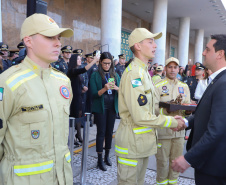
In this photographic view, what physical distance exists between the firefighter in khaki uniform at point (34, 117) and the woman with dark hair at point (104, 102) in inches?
85.1

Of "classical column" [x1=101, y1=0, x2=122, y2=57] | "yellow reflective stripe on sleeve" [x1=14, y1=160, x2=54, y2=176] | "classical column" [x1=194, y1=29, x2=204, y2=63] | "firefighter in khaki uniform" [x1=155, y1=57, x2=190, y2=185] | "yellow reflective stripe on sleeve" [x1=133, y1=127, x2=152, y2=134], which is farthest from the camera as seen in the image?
"classical column" [x1=194, y1=29, x2=204, y2=63]

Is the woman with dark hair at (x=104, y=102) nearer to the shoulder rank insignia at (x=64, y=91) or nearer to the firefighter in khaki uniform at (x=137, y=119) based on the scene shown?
the firefighter in khaki uniform at (x=137, y=119)

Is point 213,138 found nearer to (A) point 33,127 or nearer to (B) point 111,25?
(A) point 33,127

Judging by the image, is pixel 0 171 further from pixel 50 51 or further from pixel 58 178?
pixel 50 51

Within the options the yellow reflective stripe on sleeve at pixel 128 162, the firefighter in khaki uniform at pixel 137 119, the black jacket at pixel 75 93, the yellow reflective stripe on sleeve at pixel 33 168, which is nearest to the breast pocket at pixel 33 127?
the yellow reflective stripe on sleeve at pixel 33 168

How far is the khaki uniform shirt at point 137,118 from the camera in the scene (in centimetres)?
218

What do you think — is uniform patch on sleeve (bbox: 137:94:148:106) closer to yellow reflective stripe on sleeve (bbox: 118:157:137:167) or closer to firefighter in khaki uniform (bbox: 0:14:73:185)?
yellow reflective stripe on sleeve (bbox: 118:157:137:167)

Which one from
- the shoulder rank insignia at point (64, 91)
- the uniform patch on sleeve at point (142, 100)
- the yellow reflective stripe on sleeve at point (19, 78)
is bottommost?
the uniform patch on sleeve at point (142, 100)

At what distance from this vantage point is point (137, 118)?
2164 mm

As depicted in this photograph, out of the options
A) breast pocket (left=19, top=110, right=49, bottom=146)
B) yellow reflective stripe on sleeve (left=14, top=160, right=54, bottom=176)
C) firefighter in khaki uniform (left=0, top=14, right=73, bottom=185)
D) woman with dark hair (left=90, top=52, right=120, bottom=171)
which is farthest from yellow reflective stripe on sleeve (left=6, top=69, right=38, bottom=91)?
woman with dark hair (left=90, top=52, right=120, bottom=171)

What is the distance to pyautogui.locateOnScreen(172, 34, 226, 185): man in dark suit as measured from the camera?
1.72 m

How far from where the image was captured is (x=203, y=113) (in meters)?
1.91

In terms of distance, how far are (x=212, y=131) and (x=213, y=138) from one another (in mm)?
56

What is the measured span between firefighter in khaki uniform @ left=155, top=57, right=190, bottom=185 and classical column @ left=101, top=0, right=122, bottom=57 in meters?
5.83
